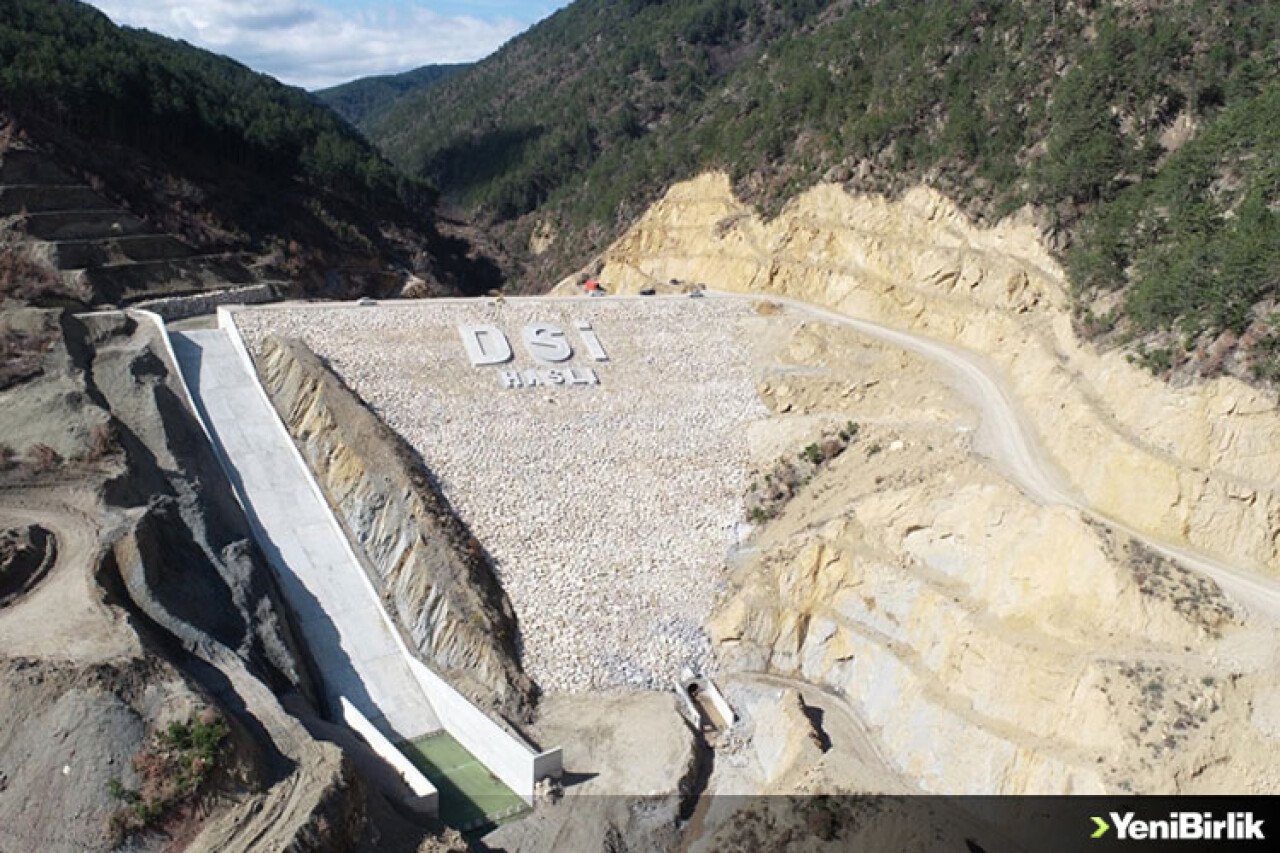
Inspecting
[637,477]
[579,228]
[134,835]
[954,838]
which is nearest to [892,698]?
[954,838]

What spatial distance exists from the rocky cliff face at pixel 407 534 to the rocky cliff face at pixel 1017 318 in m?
15.7

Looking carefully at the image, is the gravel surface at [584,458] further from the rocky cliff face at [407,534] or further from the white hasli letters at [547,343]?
the rocky cliff face at [407,534]

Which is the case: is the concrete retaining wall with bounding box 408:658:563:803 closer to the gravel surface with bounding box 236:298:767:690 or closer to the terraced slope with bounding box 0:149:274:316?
the gravel surface with bounding box 236:298:767:690

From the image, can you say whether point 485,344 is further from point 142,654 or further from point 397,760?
point 142,654

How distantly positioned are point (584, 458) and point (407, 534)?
6.61 m

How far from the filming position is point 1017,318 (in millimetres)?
30266

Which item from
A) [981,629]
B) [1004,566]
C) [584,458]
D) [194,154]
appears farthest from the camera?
[194,154]

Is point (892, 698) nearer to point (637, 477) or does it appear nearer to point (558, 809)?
point (558, 809)

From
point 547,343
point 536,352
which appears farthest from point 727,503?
point 547,343

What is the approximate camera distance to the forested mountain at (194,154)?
4438cm

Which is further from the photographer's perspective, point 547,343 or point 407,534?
point 547,343

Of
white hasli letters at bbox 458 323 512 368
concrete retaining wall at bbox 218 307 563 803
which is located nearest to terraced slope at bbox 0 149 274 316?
white hasli letters at bbox 458 323 512 368

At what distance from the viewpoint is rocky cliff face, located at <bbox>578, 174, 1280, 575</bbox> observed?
1953 centimetres

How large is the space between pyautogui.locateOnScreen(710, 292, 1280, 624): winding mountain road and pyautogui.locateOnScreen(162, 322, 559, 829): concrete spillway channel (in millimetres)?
14041
